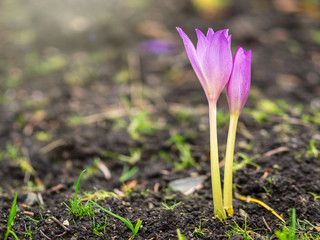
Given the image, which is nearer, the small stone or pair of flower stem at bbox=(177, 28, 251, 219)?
pair of flower stem at bbox=(177, 28, 251, 219)

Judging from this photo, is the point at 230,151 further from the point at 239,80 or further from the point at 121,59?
the point at 121,59

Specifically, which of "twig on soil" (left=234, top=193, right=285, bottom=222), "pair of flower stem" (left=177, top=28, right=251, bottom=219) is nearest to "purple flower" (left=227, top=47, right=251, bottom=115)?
"pair of flower stem" (left=177, top=28, right=251, bottom=219)

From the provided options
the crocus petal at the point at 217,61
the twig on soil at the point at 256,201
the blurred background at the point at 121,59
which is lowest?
the twig on soil at the point at 256,201

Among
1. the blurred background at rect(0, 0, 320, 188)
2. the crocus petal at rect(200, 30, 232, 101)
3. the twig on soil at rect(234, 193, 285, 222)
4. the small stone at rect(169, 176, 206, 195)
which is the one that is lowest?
the small stone at rect(169, 176, 206, 195)

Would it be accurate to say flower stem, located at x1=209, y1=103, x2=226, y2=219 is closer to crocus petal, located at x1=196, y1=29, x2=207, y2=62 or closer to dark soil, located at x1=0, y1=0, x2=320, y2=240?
dark soil, located at x1=0, y1=0, x2=320, y2=240

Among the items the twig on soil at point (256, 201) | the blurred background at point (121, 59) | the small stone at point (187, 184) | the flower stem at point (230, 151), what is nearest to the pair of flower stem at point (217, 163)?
the flower stem at point (230, 151)

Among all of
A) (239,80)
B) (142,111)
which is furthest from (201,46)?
(142,111)

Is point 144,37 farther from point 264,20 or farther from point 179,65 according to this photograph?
point 264,20

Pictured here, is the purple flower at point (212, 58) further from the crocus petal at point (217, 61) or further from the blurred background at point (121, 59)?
the blurred background at point (121, 59)
